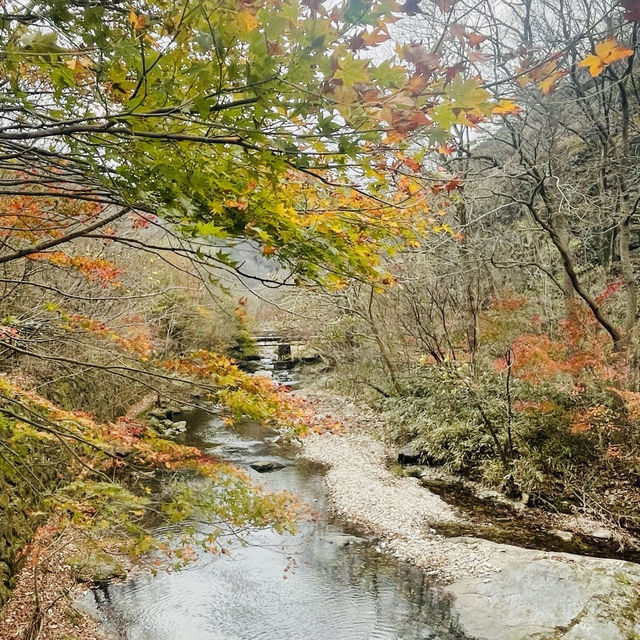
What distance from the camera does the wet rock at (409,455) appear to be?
10.8m

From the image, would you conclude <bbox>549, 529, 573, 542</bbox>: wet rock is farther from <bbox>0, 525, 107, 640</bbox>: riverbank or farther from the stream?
<bbox>0, 525, 107, 640</bbox>: riverbank

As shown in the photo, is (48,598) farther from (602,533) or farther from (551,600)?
(602,533)

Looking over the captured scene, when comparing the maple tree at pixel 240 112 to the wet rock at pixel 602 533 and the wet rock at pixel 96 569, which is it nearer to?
the wet rock at pixel 96 569

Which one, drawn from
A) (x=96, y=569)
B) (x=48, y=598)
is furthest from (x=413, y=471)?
(x=48, y=598)

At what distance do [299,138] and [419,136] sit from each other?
370mm

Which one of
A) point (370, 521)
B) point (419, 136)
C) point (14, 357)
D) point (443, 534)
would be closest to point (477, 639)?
point (443, 534)

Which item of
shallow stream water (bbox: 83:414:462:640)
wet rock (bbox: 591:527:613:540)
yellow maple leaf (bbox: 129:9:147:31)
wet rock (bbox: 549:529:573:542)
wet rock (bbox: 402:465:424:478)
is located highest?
yellow maple leaf (bbox: 129:9:147:31)

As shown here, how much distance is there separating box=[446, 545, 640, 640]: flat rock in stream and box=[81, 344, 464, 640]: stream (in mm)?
371

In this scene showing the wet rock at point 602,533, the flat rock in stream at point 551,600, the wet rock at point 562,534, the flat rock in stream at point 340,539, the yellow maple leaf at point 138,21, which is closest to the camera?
the yellow maple leaf at point 138,21

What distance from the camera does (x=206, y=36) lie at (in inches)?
56.7

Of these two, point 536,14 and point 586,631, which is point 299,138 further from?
point 536,14

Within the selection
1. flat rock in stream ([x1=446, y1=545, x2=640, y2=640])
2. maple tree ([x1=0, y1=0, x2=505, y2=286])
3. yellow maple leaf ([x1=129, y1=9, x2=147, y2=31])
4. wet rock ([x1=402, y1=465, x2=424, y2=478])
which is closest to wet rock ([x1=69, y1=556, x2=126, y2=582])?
flat rock in stream ([x1=446, y1=545, x2=640, y2=640])

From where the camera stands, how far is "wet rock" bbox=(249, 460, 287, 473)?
438 inches

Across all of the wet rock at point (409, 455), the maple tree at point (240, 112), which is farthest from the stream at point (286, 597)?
the maple tree at point (240, 112)
